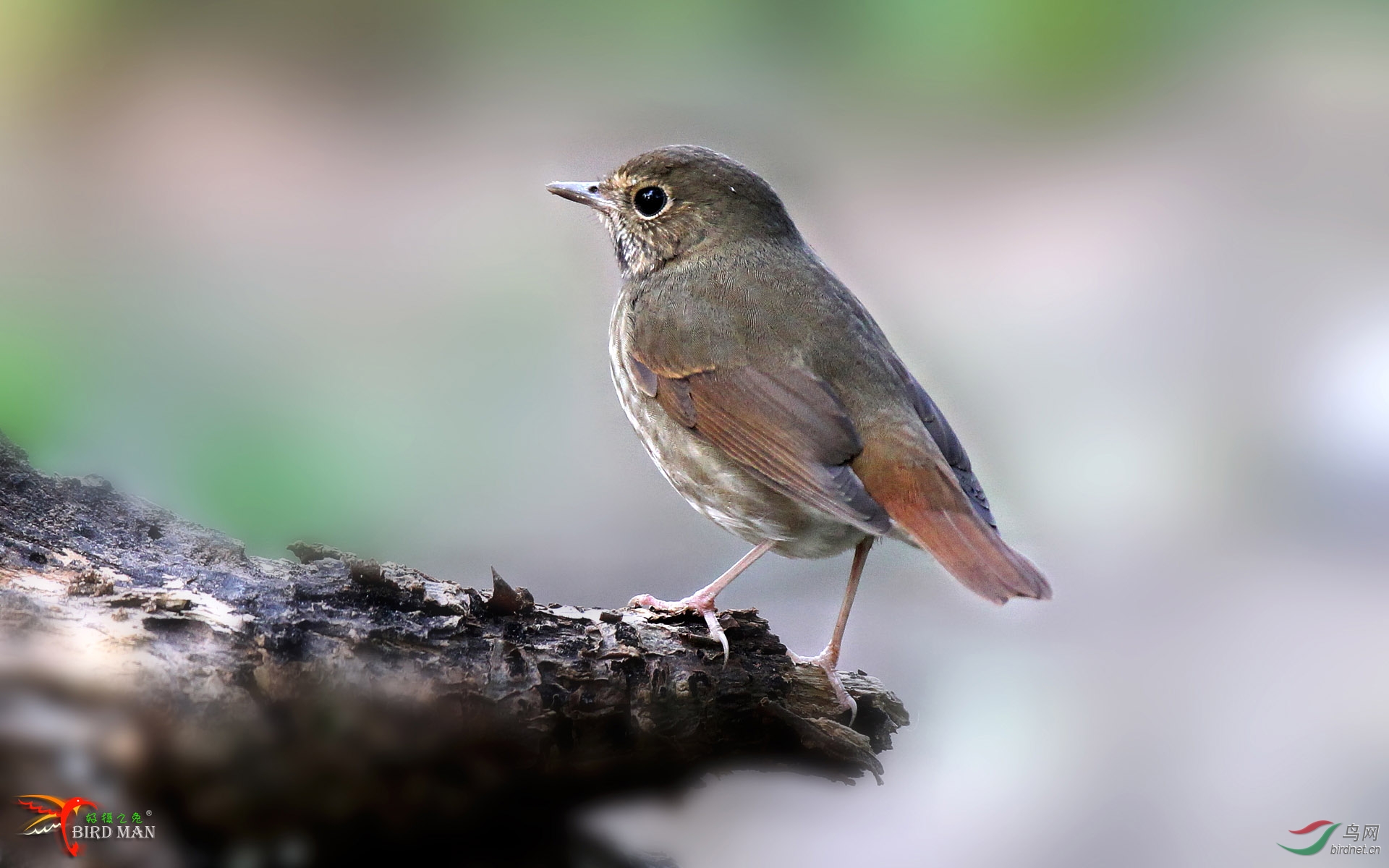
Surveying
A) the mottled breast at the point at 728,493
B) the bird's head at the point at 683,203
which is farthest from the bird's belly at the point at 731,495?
the bird's head at the point at 683,203

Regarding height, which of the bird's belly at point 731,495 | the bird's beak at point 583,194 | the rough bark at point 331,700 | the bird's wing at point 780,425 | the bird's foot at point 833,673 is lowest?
the rough bark at point 331,700

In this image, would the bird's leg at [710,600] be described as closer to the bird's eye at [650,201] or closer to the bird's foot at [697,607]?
the bird's foot at [697,607]

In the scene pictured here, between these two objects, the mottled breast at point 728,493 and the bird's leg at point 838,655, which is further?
the mottled breast at point 728,493

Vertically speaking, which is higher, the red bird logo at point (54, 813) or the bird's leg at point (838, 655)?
the bird's leg at point (838, 655)

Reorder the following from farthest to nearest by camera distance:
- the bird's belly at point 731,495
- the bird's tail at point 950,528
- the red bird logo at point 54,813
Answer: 1. the bird's belly at point 731,495
2. the bird's tail at point 950,528
3. the red bird logo at point 54,813

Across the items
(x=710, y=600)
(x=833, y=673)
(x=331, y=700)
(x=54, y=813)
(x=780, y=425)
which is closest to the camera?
(x=54, y=813)

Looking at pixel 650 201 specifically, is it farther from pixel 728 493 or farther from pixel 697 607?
pixel 697 607

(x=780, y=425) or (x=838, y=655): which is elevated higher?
(x=780, y=425)

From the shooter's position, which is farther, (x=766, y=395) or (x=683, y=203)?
(x=683, y=203)

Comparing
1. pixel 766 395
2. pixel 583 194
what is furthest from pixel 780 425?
pixel 583 194
